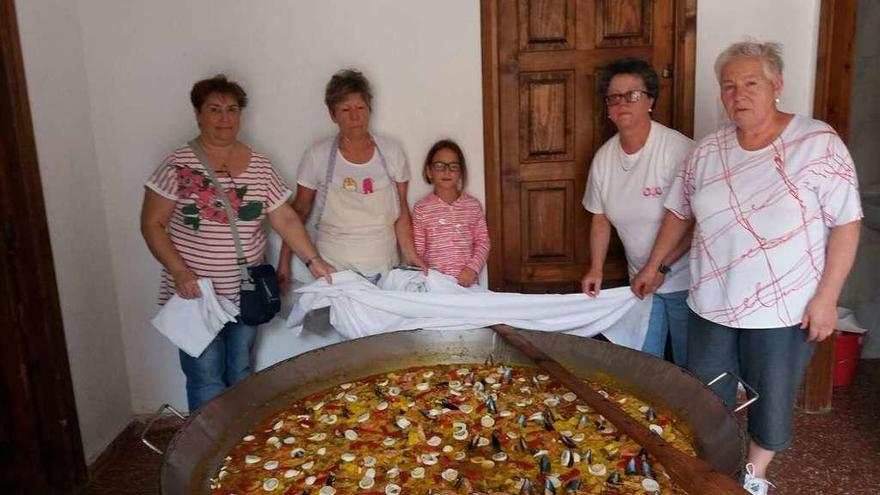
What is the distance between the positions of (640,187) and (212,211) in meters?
1.54

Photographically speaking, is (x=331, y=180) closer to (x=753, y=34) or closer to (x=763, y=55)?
(x=763, y=55)

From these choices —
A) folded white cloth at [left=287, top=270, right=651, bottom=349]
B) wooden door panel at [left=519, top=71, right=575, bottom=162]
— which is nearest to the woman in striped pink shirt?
folded white cloth at [left=287, top=270, right=651, bottom=349]

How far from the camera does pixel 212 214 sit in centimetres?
268

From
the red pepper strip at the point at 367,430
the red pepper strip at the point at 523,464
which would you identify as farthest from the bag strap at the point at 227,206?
the red pepper strip at the point at 523,464

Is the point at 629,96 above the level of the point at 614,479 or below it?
above

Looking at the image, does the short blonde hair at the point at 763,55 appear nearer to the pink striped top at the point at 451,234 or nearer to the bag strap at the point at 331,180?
the pink striped top at the point at 451,234

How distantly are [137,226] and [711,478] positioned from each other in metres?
2.65

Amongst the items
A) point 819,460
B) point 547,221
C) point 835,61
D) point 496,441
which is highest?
point 835,61

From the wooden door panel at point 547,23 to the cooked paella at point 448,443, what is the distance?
1436mm

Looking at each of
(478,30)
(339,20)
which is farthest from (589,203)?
(339,20)

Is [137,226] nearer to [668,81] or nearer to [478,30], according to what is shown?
[478,30]

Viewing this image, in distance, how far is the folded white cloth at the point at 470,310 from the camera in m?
2.63

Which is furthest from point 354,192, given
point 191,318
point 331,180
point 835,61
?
point 835,61

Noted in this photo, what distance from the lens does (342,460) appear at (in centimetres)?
191
